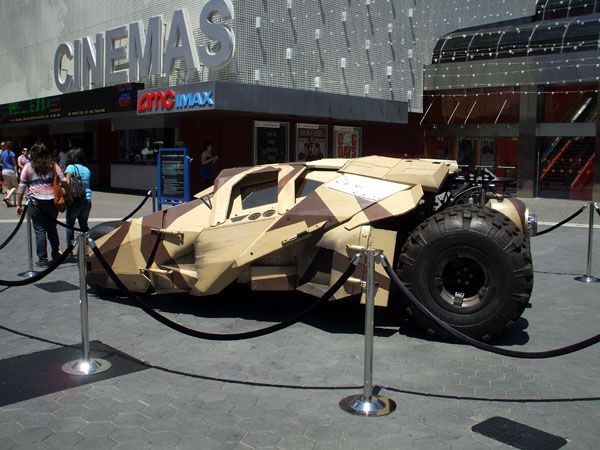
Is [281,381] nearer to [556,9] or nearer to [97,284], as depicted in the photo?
[97,284]

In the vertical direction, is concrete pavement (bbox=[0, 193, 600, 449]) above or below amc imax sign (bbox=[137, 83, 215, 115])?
below

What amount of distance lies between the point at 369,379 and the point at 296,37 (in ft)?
52.8

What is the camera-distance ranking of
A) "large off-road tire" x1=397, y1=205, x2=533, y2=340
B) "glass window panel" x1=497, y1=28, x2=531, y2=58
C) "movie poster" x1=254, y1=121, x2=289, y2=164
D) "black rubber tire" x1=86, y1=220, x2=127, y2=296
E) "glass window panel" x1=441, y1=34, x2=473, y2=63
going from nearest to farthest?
1. "large off-road tire" x1=397, y1=205, x2=533, y2=340
2. "black rubber tire" x1=86, y1=220, x2=127, y2=296
3. "movie poster" x1=254, y1=121, x2=289, y2=164
4. "glass window panel" x1=497, y1=28, x2=531, y2=58
5. "glass window panel" x1=441, y1=34, x2=473, y2=63

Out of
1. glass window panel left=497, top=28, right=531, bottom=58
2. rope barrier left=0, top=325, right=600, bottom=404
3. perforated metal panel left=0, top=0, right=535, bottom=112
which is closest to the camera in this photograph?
rope barrier left=0, top=325, right=600, bottom=404

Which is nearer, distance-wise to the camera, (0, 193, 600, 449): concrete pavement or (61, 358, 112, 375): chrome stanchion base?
(0, 193, 600, 449): concrete pavement

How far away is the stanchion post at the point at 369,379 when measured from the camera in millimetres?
3924

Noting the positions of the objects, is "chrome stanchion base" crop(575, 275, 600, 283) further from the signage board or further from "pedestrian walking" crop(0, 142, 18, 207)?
"pedestrian walking" crop(0, 142, 18, 207)

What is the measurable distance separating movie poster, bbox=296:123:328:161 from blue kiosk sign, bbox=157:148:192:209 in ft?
25.0

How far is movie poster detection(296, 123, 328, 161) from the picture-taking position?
20734 mm

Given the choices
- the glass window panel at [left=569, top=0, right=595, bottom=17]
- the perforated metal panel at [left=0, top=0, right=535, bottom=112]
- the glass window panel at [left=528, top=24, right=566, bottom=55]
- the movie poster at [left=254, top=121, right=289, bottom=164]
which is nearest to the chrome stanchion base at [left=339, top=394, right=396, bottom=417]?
the perforated metal panel at [left=0, top=0, right=535, bottom=112]

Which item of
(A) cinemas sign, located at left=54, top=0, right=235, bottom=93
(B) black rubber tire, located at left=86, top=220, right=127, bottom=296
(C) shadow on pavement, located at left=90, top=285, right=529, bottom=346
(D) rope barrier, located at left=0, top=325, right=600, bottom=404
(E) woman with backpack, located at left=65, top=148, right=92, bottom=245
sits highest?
(A) cinemas sign, located at left=54, top=0, right=235, bottom=93

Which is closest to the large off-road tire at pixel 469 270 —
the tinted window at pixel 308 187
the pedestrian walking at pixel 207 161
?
the tinted window at pixel 308 187

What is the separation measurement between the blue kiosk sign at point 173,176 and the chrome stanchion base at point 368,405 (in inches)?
372

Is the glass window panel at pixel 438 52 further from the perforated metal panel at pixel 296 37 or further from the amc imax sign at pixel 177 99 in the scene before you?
the amc imax sign at pixel 177 99
